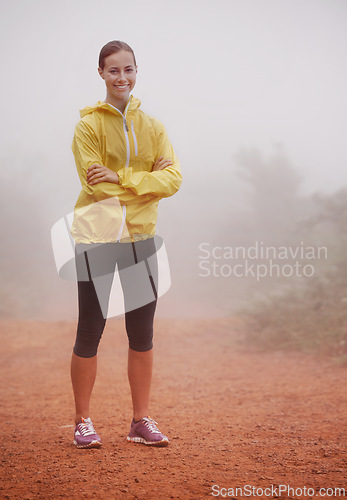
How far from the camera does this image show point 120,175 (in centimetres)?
217

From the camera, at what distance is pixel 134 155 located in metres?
2.27

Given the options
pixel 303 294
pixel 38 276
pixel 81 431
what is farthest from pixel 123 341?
pixel 81 431

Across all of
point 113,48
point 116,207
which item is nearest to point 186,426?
point 116,207

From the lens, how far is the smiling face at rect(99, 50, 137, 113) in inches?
86.7

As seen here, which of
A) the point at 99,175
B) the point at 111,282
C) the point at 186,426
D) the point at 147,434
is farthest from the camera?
the point at 186,426

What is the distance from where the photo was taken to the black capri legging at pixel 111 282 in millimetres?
2238

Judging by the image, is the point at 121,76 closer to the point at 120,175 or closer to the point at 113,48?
the point at 113,48

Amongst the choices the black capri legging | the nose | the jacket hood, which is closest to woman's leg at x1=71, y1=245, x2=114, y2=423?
the black capri legging

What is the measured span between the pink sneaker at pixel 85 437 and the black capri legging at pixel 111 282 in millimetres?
317

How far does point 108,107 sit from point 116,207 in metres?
0.43

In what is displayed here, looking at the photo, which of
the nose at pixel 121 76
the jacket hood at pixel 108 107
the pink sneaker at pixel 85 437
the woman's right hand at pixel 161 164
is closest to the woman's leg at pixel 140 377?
the pink sneaker at pixel 85 437

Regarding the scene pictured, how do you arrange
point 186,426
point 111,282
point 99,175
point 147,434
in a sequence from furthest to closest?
1. point 186,426
2. point 147,434
3. point 111,282
4. point 99,175

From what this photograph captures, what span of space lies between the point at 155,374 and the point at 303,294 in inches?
78.7

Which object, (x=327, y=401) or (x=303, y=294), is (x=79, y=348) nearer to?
(x=327, y=401)
